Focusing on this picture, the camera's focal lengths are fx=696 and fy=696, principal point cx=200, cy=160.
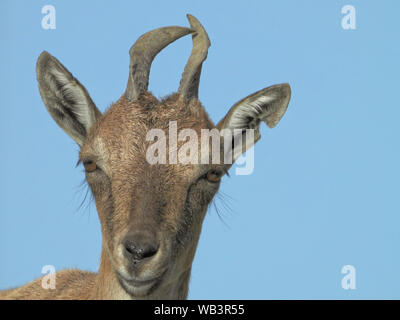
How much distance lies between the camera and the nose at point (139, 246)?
26.2ft

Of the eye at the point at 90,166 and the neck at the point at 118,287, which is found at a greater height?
the eye at the point at 90,166

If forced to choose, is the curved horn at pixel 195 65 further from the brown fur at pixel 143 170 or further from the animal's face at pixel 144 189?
the animal's face at pixel 144 189

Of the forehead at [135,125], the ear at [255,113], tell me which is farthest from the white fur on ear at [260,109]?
the forehead at [135,125]

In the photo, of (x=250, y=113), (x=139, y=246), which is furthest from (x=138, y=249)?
(x=250, y=113)

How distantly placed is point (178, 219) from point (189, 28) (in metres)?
3.57

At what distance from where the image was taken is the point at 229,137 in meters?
10.3

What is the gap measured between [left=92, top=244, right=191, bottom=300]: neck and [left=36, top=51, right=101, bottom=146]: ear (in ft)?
6.29

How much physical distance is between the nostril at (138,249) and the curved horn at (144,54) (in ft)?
9.03

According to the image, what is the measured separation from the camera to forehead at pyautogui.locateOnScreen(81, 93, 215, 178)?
30.3 ft

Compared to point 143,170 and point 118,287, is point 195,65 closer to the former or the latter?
point 143,170

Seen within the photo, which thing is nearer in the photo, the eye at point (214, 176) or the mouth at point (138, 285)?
the mouth at point (138, 285)

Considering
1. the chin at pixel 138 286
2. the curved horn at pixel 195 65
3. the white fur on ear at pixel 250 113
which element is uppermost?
the curved horn at pixel 195 65
